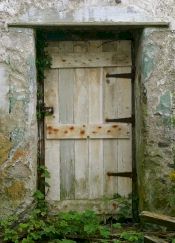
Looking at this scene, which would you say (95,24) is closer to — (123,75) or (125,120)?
(123,75)

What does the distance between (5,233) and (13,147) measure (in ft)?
2.84

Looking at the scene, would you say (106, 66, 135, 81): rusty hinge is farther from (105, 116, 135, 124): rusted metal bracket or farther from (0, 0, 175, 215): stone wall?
(105, 116, 135, 124): rusted metal bracket

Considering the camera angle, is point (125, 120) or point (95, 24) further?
point (125, 120)

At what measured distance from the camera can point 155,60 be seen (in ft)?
17.2

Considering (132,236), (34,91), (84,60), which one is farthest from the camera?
(84,60)

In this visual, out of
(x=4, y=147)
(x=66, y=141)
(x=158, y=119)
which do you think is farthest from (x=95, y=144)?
(x=4, y=147)

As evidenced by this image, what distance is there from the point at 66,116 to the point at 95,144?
445 millimetres

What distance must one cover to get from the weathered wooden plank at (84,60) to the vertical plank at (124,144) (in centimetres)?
17

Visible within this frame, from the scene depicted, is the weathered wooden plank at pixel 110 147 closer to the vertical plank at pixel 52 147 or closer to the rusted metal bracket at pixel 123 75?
the rusted metal bracket at pixel 123 75

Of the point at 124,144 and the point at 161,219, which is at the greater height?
the point at 124,144

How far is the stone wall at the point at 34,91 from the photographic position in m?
5.14

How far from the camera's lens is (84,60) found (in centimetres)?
554

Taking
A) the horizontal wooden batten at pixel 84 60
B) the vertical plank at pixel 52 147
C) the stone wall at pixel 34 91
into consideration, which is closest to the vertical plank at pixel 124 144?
the horizontal wooden batten at pixel 84 60

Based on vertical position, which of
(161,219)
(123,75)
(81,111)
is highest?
(123,75)
